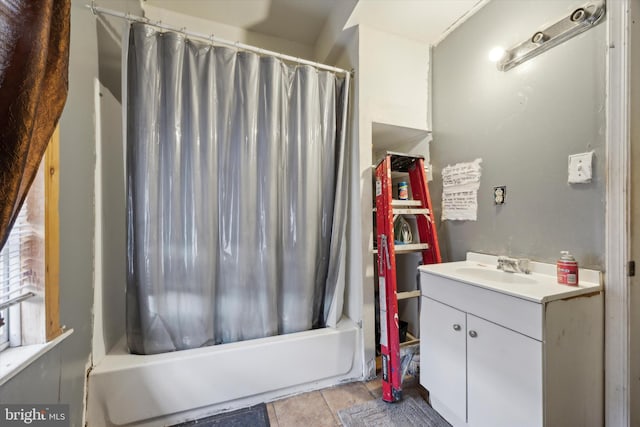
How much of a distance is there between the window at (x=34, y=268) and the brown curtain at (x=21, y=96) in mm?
319

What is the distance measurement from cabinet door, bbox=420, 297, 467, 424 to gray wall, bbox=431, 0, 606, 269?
52 centimetres

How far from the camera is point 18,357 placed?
28.7 inches

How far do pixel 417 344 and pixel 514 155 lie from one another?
48.8 inches

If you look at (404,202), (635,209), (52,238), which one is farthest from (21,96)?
(635,209)

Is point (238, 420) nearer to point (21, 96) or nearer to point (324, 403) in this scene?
point (324, 403)

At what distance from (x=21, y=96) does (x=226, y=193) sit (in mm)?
869

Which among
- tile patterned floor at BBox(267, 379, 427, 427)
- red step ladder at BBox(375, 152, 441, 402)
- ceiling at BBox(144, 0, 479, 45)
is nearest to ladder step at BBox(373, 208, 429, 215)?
red step ladder at BBox(375, 152, 441, 402)

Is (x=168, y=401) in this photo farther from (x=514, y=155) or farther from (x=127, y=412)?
(x=514, y=155)

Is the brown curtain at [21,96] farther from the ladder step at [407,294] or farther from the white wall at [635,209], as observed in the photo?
the white wall at [635,209]

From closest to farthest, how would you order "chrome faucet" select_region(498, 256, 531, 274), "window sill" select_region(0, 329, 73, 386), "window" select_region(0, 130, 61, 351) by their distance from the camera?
"window sill" select_region(0, 329, 73, 386) → "window" select_region(0, 130, 61, 351) → "chrome faucet" select_region(498, 256, 531, 274)

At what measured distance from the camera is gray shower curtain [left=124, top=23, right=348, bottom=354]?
48.3 inches

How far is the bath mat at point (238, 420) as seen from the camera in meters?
1.19

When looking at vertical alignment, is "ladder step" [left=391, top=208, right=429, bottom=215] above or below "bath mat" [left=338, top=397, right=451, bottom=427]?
above

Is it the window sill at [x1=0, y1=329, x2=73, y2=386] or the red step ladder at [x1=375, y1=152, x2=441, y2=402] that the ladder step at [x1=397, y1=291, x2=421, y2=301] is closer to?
the red step ladder at [x1=375, y1=152, x2=441, y2=402]
